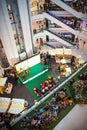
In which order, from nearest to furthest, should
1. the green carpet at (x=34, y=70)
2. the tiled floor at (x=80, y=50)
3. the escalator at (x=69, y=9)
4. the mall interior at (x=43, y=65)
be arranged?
1. the mall interior at (x=43, y=65)
2. the escalator at (x=69, y=9)
3. the green carpet at (x=34, y=70)
4. the tiled floor at (x=80, y=50)

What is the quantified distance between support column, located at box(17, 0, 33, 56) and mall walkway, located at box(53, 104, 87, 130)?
10274 millimetres

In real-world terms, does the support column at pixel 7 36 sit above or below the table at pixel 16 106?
above

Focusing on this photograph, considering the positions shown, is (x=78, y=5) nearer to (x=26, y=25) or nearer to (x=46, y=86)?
(x=26, y=25)

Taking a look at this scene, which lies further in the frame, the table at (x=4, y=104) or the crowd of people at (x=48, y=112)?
the table at (x=4, y=104)

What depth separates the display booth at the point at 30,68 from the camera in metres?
25.7

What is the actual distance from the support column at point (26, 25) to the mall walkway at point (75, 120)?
10274 mm

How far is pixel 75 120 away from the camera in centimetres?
2072

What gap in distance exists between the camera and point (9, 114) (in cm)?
2134

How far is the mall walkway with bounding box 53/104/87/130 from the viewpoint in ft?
65.9

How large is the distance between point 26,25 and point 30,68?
6315 millimetres

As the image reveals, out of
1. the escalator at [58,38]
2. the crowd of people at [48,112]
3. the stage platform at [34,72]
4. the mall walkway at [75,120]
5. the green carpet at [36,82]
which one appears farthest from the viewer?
the escalator at [58,38]

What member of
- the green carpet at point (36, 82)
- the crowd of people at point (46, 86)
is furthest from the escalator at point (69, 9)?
the crowd of people at point (46, 86)

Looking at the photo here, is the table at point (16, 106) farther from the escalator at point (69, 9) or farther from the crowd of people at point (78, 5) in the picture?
the crowd of people at point (78, 5)

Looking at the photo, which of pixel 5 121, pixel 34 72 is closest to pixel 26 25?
pixel 34 72
